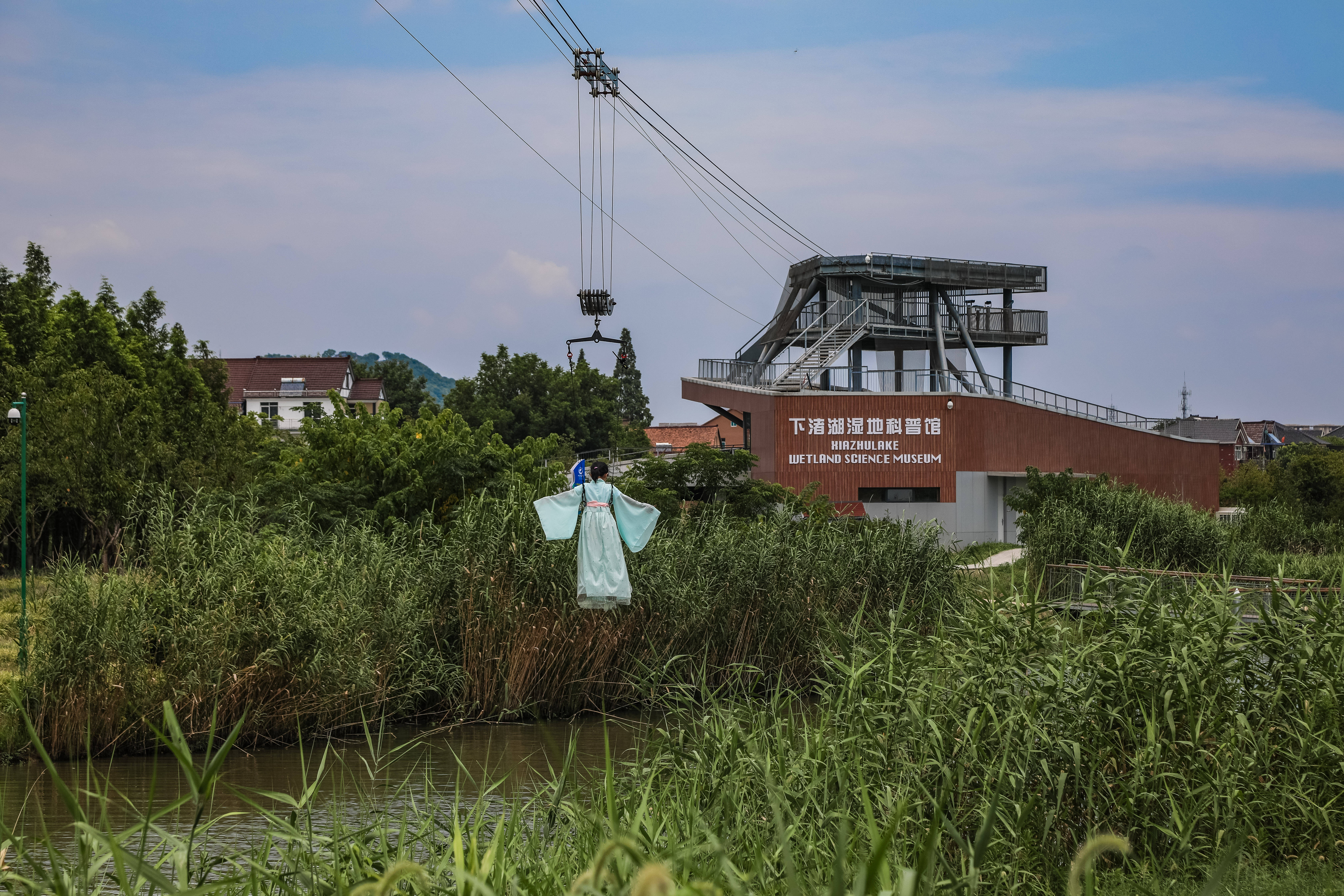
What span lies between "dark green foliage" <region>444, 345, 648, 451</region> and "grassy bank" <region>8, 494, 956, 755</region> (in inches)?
1757

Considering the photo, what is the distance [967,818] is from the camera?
19.2 ft

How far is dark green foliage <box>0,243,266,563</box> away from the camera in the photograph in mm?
20719

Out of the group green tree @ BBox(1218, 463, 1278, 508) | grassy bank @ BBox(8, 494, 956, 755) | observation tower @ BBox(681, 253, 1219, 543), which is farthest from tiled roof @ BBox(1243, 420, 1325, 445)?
grassy bank @ BBox(8, 494, 956, 755)

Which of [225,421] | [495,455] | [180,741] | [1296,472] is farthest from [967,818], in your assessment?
[1296,472]

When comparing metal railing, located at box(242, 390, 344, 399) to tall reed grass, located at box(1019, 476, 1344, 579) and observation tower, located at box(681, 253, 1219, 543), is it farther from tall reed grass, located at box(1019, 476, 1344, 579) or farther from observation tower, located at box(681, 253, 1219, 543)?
tall reed grass, located at box(1019, 476, 1344, 579)

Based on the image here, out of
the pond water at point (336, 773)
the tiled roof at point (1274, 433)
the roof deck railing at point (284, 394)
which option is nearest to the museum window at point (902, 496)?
the pond water at point (336, 773)

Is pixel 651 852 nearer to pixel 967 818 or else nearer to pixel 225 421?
pixel 967 818

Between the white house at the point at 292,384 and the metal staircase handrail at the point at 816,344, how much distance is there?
47.8 metres

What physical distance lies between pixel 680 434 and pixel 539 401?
16.6m

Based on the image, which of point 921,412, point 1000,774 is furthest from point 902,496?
point 1000,774

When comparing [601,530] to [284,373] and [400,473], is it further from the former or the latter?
[284,373]

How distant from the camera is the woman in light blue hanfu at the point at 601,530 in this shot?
11922 millimetres

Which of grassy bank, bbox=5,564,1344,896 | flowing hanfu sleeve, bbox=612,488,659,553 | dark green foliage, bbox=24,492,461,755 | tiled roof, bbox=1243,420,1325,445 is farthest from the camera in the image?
tiled roof, bbox=1243,420,1325,445

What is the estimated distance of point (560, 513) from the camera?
11922 mm
